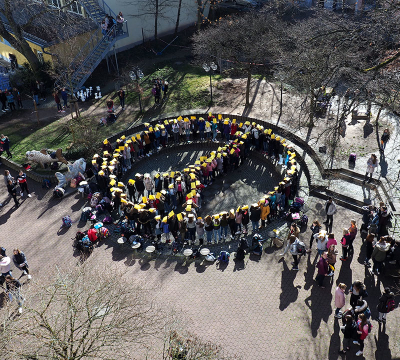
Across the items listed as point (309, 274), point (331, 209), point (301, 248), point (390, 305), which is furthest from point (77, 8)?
point (390, 305)

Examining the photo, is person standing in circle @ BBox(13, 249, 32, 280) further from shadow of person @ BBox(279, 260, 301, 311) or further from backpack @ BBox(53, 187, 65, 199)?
shadow of person @ BBox(279, 260, 301, 311)

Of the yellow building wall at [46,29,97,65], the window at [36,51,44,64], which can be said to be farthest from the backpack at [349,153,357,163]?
the window at [36,51,44,64]

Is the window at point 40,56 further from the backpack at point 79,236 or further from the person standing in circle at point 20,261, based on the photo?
the person standing in circle at point 20,261

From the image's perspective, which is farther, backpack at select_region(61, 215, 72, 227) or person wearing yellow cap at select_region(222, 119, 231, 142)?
person wearing yellow cap at select_region(222, 119, 231, 142)

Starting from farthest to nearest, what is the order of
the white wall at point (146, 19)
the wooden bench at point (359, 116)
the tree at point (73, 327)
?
the white wall at point (146, 19) → the wooden bench at point (359, 116) → the tree at point (73, 327)

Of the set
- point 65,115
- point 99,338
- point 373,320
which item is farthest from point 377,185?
point 65,115

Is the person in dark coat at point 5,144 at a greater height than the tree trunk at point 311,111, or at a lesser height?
lesser

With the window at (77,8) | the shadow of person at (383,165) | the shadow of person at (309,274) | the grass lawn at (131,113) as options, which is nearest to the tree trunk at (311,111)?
the shadow of person at (383,165)
